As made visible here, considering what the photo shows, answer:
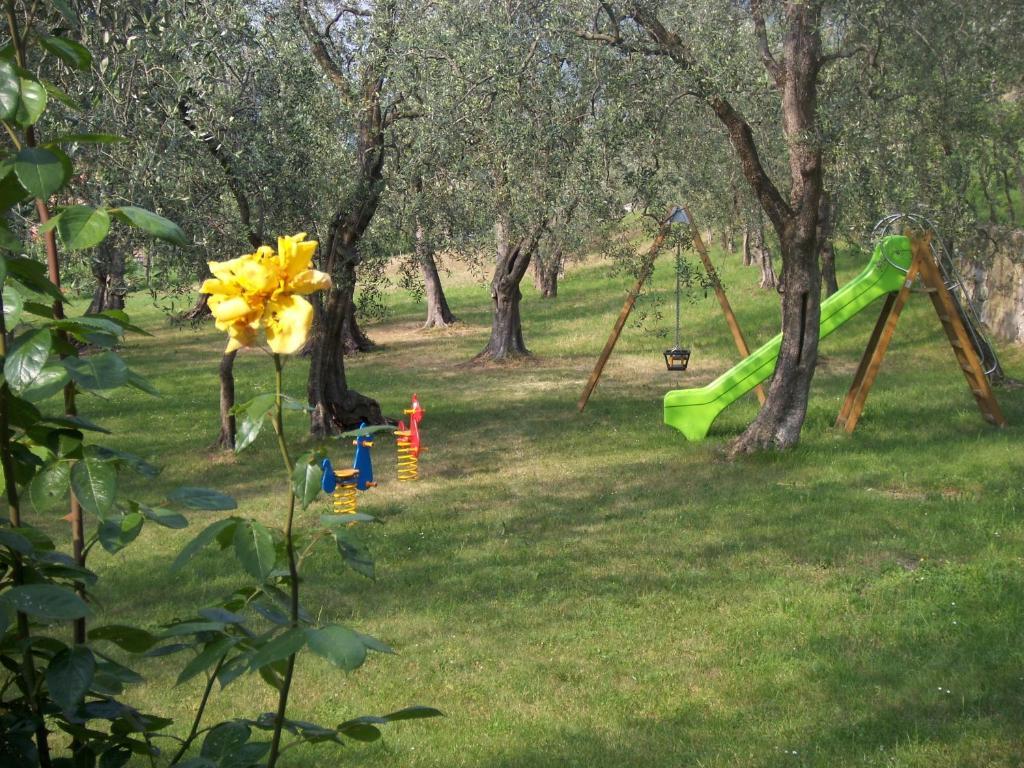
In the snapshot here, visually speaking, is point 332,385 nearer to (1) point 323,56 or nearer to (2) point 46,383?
(1) point 323,56

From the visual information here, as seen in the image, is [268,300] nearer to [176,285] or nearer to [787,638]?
[787,638]

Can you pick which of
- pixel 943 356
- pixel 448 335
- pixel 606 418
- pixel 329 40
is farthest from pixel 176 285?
pixel 448 335

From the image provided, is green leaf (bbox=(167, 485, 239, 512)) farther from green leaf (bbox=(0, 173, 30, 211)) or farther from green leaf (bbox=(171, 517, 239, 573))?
green leaf (bbox=(0, 173, 30, 211))

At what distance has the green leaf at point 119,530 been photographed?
1942mm

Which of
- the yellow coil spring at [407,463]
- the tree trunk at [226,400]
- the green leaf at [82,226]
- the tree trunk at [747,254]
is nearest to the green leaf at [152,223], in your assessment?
the green leaf at [82,226]

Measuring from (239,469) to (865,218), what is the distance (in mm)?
8782

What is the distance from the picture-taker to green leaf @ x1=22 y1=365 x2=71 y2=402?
1648 mm

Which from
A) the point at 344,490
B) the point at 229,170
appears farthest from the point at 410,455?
the point at 229,170

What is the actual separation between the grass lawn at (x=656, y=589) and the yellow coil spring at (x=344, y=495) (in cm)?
25

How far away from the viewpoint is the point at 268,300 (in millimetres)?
1731

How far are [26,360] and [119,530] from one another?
0.42 meters

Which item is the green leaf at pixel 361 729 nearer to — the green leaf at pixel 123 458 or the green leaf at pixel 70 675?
the green leaf at pixel 70 675

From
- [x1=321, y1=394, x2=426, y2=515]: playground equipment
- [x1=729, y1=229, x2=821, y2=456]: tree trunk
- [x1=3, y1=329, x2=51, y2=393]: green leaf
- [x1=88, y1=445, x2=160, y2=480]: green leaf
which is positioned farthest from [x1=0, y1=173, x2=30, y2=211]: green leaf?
[x1=729, y1=229, x2=821, y2=456]: tree trunk

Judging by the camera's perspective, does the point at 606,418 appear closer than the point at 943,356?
Yes
